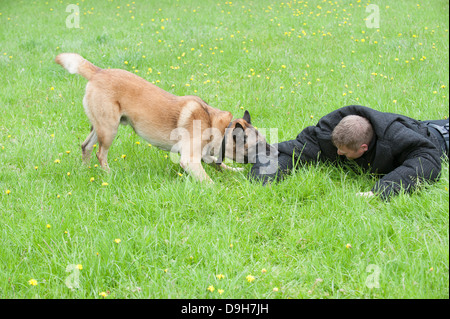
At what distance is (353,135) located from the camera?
402 cm

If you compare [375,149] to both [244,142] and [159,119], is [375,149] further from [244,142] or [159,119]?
[159,119]

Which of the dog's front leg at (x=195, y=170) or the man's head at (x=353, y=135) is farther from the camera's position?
the dog's front leg at (x=195, y=170)

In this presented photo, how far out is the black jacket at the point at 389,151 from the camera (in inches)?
152

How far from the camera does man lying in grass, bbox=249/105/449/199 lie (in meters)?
3.87

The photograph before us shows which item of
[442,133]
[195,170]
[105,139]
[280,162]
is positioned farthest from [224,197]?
[442,133]

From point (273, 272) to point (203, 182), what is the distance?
138 centimetres

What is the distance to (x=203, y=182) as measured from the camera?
4.28 meters

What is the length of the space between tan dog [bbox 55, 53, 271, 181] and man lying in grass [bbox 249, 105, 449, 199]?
37 cm

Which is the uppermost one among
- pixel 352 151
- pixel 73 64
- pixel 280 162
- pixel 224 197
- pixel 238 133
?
pixel 73 64

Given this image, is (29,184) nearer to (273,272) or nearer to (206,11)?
(273,272)

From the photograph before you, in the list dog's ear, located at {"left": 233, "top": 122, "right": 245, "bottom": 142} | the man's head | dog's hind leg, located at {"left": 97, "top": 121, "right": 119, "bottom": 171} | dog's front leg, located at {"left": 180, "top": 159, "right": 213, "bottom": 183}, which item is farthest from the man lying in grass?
dog's hind leg, located at {"left": 97, "top": 121, "right": 119, "bottom": 171}

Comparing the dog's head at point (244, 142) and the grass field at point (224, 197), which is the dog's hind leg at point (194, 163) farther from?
the dog's head at point (244, 142)

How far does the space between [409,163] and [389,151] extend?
211 mm

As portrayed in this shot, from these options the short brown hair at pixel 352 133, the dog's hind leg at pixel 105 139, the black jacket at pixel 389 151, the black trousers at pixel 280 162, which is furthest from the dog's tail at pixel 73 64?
the short brown hair at pixel 352 133
